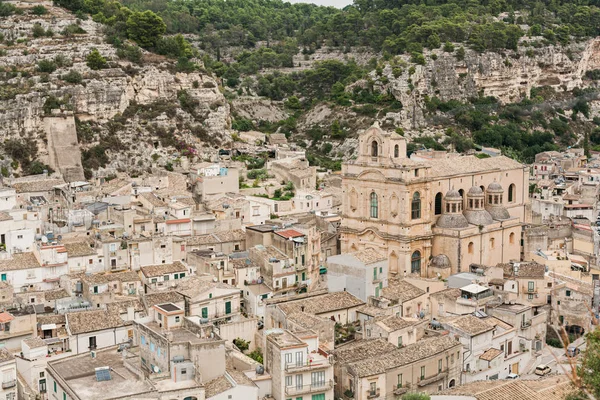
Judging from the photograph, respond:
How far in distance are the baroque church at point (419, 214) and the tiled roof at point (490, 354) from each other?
34.0 feet

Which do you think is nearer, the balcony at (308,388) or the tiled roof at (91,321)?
the balcony at (308,388)

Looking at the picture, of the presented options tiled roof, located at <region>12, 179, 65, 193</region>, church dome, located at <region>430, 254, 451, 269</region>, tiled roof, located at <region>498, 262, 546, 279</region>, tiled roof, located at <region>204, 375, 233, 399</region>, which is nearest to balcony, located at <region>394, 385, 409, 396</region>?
tiled roof, located at <region>204, 375, 233, 399</region>

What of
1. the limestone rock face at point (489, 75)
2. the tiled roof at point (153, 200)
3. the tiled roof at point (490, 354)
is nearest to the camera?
the tiled roof at point (490, 354)

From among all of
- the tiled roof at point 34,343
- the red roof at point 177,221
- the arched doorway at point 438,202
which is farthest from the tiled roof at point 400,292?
the tiled roof at point 34,343

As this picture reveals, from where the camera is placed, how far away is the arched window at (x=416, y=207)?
47.2m

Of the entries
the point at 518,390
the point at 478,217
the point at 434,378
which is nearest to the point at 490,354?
the point at 434,378

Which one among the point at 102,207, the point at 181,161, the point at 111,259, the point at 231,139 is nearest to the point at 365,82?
the point at 231,139

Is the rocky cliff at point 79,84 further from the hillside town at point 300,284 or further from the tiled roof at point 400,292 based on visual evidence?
the tiled roof at point 400,292

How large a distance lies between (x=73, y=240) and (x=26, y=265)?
458 centimetres

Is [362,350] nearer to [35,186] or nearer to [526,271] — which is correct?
[526,271]

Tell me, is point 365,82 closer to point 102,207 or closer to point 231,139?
point 231,139

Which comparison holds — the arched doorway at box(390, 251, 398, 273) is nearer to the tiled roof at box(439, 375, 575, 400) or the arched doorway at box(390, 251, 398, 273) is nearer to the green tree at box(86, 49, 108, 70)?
the tiled roof at box(439, 375, 575, 400)

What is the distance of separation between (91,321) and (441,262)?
18766 millimetres

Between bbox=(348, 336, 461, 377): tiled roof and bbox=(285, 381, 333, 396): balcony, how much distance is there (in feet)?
3.68
